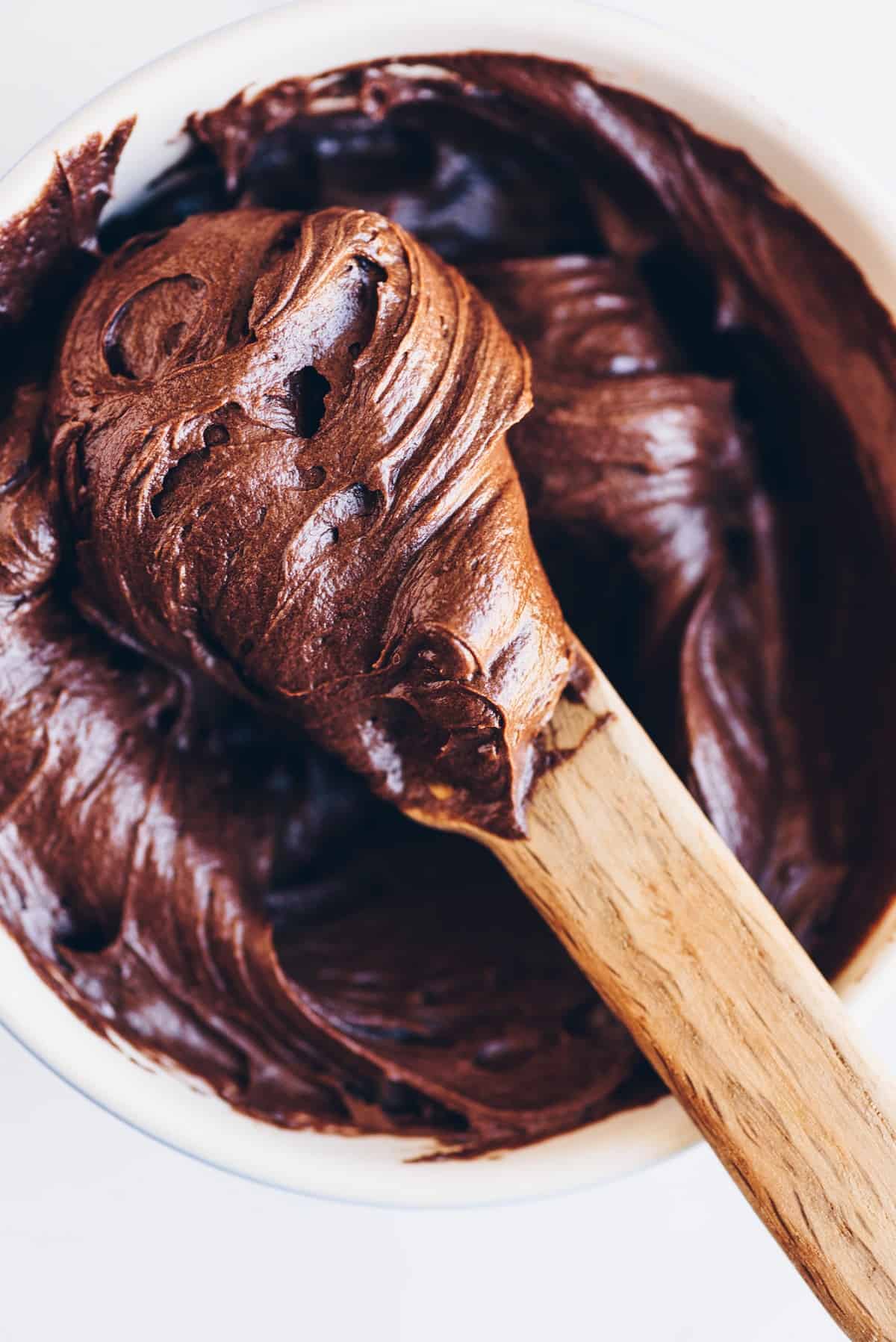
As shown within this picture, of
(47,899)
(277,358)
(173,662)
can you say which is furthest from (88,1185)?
(277,358)

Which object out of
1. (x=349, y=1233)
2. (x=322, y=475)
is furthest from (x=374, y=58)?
(x=349, y=1233)

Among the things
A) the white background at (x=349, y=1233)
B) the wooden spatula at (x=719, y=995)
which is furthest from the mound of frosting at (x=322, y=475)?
the white background at (x=349, y=1233)

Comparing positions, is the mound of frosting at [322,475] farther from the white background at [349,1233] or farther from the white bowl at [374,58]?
the white background at [349,1233]

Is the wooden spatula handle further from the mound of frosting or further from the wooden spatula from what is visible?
the mound of frosting

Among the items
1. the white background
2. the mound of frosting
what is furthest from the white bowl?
the white background

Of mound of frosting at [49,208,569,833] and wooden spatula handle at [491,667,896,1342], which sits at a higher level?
mound of frosting at [49,208,569,833]

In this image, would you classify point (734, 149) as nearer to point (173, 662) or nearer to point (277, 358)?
point (277, 358)

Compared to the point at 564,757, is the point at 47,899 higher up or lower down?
higher up
